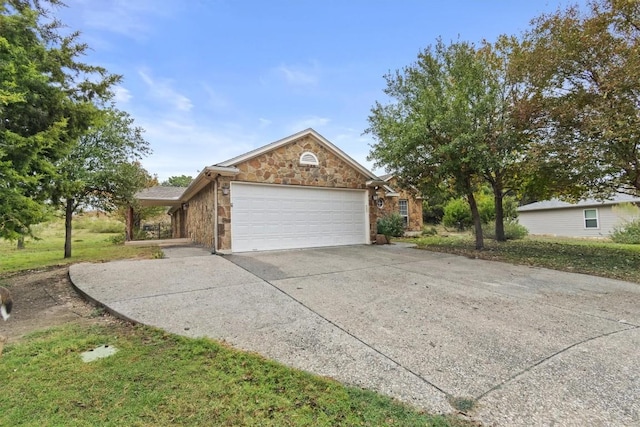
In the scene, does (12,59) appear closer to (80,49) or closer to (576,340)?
(80,49)

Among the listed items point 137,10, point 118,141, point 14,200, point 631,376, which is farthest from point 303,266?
point 118,141

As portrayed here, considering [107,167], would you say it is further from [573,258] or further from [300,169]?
[573,258]

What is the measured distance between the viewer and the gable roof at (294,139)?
10070 millimetres

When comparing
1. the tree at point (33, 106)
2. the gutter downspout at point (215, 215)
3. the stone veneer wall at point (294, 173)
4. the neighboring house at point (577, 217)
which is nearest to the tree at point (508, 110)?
the stone veneer wall at point (294, 173)

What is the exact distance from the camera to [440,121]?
9.34 meters

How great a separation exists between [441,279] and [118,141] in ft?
42.9

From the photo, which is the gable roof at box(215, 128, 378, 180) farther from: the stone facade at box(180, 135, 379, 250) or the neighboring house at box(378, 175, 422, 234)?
the neighboring house at box(378, 175, 422, 234)

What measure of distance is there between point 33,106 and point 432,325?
737 cm

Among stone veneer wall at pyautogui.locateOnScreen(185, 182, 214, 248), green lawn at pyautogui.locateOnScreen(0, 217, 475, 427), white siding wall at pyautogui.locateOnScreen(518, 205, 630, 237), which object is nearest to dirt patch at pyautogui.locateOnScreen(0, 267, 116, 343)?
green lawn at pyautogui.locateOnScreen(0, 217, 475, 427)

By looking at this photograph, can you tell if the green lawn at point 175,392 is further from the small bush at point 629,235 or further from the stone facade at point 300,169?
the small bush at point 629,235

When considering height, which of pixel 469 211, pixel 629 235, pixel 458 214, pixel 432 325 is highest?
pixel 469 211

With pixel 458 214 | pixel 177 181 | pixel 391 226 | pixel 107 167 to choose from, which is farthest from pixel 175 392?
pixel 177 181

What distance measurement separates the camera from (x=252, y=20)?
10.2 metres

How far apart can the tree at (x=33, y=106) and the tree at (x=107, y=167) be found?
5.10m
